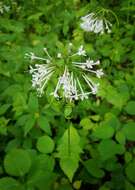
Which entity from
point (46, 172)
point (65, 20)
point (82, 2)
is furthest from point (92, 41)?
point (46, 172)

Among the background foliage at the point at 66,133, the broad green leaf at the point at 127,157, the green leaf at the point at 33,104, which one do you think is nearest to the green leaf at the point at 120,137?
the background foliage at the point at 66,133

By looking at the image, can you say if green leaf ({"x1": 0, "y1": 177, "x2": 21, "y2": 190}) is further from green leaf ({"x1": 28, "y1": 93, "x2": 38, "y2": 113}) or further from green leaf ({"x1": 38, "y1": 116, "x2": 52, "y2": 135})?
green leaf ({"x1": 28, "y1": 93, "x2": 38, "y2": 113})

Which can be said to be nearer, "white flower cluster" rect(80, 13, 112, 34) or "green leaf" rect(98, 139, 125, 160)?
"green leaf" rect(98, 139, 125, 160)

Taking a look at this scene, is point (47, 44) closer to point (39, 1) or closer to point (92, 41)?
point (92, 41)

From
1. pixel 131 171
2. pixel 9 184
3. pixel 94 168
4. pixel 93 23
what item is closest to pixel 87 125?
pixel 94 168

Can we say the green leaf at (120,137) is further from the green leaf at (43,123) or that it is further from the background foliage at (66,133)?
the green leaf at (43,123)

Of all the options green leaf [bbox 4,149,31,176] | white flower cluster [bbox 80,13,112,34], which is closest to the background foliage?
green leaf [bbox 4,149,31,176]

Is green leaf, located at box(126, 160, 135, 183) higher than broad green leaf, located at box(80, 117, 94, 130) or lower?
lower
